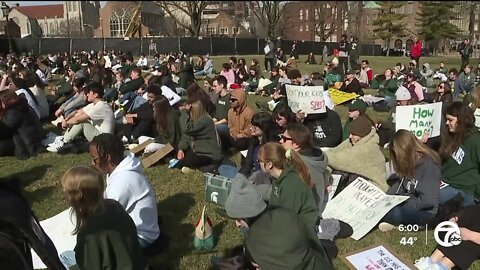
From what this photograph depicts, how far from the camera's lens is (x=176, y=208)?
6.71 meters

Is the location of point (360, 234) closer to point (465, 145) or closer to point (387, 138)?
point (465, 145)

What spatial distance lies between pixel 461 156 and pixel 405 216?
1.09m

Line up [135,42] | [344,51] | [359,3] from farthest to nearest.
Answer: [359,3] < [135,42] < [344,51]

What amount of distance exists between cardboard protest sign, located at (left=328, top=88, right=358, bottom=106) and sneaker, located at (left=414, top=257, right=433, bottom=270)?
377 inches

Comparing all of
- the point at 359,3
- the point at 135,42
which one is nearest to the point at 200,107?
the point at 135,42

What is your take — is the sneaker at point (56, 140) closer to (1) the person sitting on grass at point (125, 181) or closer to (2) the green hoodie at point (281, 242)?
(1) the person sitting on grass at point (125, 181)

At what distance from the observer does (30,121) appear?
881 cm

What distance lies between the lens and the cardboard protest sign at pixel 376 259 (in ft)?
15.8

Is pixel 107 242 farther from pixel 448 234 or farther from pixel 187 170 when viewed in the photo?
pixel 187 170

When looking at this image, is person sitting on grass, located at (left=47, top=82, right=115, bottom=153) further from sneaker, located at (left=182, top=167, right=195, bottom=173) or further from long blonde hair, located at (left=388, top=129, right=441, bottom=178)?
long blonde hair, located at (left=388, top=129, right=441, bottom=178)

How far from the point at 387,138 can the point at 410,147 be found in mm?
4016

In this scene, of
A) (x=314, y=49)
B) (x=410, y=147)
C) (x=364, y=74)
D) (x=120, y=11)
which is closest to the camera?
(x=410, y=147)

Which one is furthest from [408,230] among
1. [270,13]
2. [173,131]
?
[270,13]

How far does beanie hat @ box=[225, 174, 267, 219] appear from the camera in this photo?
3367mm
